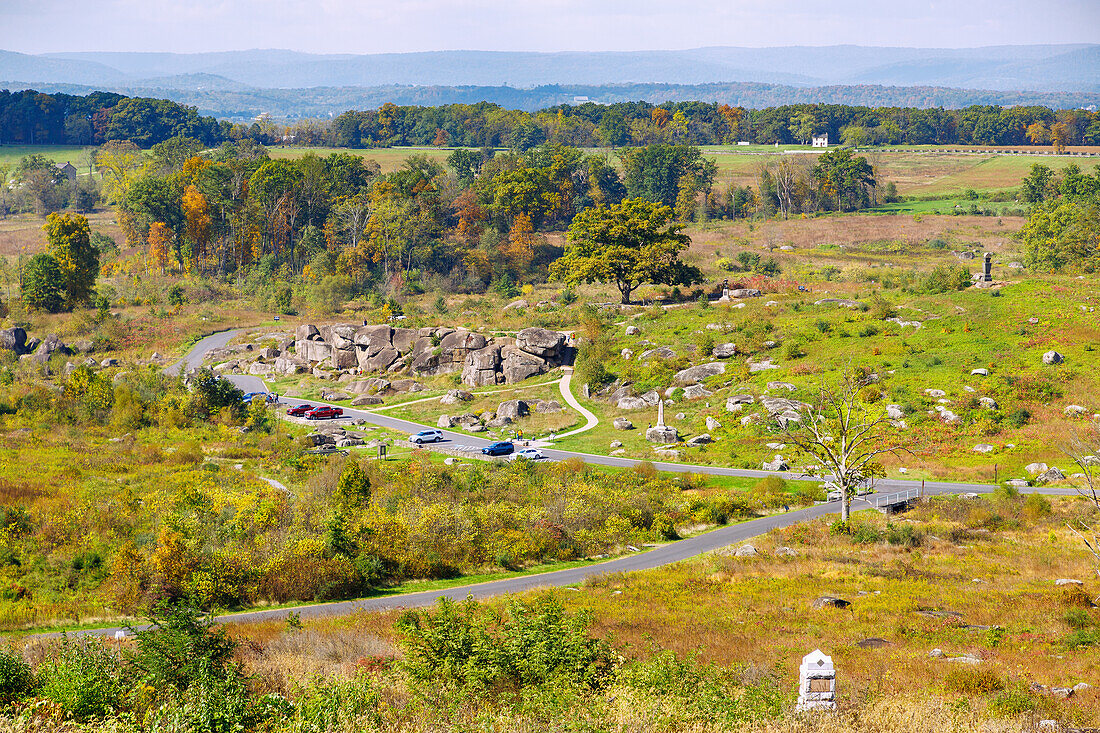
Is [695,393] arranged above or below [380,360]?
above

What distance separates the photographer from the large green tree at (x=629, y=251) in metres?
88.2

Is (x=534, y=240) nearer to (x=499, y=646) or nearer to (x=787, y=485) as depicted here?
(x=787, y=485)

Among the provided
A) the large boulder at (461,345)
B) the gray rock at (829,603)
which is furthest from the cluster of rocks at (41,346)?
the gray rock at (829,603)

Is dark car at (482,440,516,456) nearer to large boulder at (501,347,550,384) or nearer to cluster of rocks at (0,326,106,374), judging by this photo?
large boulder at (501,347,550,384)

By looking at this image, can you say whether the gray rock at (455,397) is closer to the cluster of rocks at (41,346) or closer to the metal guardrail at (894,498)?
the cluster of rocks at (41,346)

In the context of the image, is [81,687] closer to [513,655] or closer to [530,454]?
[513,655]

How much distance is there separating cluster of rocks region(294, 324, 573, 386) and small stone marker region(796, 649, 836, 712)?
196 ft

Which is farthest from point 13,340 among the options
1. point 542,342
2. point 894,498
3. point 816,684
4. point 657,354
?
point 816,684

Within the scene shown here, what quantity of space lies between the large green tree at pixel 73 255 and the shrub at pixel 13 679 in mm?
91204

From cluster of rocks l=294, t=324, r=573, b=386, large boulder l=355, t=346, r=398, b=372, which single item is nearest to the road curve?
cluster of rocks l=294, t=324, r=573, b=386

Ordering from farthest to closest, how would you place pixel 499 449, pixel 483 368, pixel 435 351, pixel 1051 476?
pixel 435 351
pixel 483 368
pixel 499 449
pixel 1051 476

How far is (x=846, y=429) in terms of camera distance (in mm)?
39875

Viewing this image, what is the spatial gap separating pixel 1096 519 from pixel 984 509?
4.28 m

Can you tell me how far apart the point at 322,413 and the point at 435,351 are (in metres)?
15.0
